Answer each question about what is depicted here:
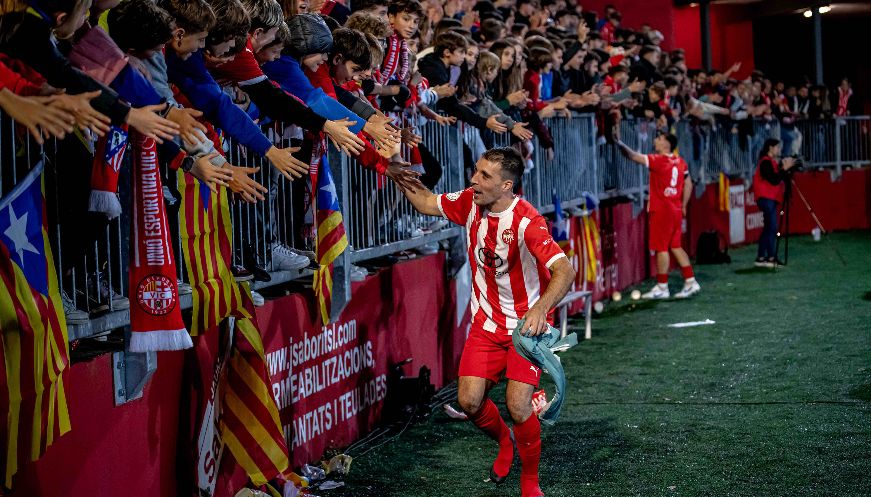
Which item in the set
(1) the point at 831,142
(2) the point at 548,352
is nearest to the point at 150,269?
(2) the point at 548,352

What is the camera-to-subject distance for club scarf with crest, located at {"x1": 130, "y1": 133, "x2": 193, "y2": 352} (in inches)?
211

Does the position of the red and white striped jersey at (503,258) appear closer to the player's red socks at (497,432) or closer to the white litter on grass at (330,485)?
the player's red socks at (497,432)

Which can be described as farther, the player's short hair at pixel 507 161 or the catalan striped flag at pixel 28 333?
the player's short hair at pixel 507 161

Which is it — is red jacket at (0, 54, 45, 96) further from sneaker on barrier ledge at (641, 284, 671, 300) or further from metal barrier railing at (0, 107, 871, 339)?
sneaker on barrier ledge at (641, 284, 671, 300)

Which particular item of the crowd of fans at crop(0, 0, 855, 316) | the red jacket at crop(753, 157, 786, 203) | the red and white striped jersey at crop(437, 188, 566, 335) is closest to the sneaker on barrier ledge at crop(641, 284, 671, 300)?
the crowd of fans at crop(0, 0, 855, 316)

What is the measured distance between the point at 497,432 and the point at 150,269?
285 cm

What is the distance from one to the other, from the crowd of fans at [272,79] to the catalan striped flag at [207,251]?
0.63 feet

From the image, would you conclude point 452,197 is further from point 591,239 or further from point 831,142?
point 831,142

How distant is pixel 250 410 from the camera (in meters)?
6.70

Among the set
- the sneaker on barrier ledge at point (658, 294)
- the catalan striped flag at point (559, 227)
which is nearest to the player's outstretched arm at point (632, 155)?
the sneaker on barrier ledge at point (658, 294)

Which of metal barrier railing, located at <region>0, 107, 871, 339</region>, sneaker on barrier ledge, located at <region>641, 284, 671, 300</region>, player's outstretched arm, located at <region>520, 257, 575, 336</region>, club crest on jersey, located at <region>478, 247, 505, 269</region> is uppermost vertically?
metal barrier railing, located at <region>0, 107, 871, 339</region>

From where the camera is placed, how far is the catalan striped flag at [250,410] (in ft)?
21.9

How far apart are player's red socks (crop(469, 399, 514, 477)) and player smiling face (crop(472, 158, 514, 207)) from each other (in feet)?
4.15

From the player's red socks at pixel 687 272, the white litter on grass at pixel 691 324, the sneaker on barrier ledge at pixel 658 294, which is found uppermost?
the player's red socks at pixel 687 272
